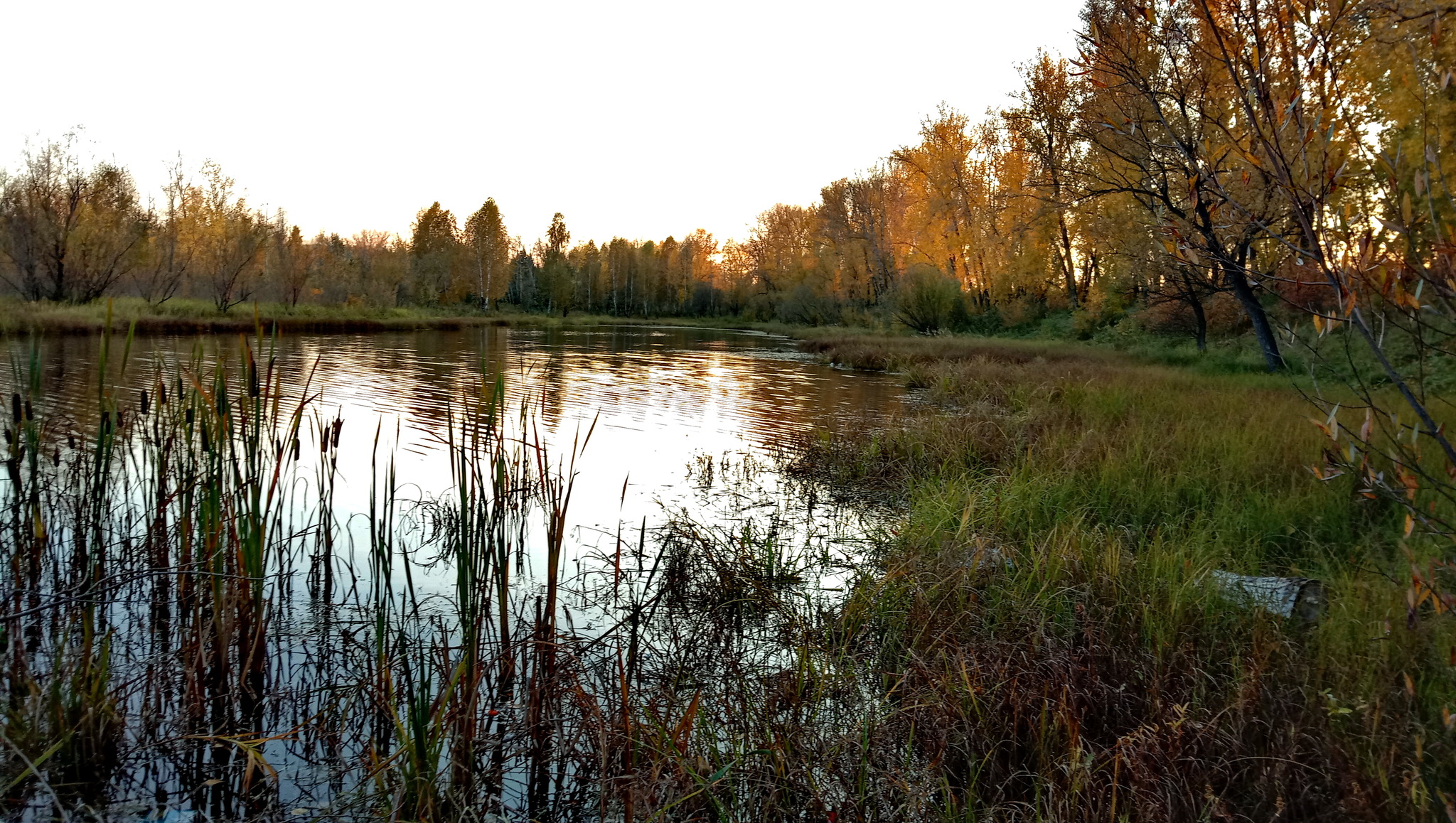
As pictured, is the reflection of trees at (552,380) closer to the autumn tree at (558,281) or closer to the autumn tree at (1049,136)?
the autumn tree at (1049,136)

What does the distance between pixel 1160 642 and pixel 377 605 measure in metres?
3.41

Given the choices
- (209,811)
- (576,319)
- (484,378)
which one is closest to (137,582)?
(209,811)

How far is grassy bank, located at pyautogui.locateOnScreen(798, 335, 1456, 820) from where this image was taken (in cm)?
246

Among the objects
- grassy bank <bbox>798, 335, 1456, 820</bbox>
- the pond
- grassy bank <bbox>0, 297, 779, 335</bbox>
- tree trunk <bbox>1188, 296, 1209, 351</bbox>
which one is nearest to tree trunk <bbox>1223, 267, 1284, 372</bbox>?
→ tree trunk <bbox>1188, 296, 1209, 351</bbox>

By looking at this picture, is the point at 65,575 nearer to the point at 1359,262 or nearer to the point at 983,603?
the point at 983,603

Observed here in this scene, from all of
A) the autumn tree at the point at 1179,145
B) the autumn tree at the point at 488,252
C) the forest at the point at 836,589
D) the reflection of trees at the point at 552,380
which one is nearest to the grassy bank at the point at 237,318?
the reflection of trees at the point at 552,380

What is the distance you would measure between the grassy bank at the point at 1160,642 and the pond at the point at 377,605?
31.3 inches

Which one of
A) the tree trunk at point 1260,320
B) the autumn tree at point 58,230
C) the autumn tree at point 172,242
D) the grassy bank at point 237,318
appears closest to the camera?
the tree trunk at point 1260,320

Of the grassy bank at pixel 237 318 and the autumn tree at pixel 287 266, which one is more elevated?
the autumn tree at pixel 287 266

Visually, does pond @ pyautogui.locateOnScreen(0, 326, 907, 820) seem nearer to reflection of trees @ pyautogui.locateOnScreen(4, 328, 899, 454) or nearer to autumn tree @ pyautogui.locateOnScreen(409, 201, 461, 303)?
reflection of trees @ pyautogui.locateOnScreen(4, 328, 899, 454)

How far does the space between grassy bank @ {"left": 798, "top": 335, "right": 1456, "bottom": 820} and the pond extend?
80cm

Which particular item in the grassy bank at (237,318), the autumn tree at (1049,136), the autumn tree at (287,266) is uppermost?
the autumn tree at (1049,136)

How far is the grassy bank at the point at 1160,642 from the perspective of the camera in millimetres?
2455

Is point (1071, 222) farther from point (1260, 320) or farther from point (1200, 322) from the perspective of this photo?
point (1260, 320)
